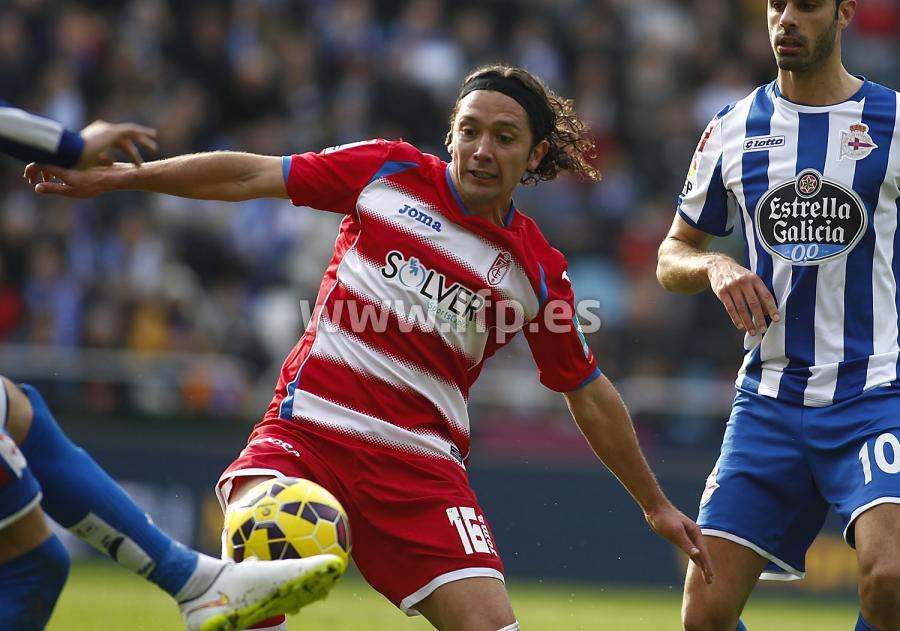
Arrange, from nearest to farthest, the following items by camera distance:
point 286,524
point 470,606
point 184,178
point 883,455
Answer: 1. point 286,524
2. point 470,606
3. point 184,178
4. point 883,455

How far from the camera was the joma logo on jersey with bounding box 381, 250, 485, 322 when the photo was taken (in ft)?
17.5

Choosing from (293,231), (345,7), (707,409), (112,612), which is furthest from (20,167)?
(707,409)

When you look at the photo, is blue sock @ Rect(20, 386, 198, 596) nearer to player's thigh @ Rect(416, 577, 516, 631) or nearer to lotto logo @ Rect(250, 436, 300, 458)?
lotto logo @ Rect(250, 436, 300, 458)

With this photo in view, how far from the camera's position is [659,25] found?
17.1 meters

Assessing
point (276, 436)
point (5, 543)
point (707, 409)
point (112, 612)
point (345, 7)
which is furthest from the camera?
point (345, 7)

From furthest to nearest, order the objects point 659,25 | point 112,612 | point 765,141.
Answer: point 659,25 → point 112,612 → point 765,141

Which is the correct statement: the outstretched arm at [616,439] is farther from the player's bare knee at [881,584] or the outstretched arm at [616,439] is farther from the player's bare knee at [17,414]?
the player's bare knee at [17,414]

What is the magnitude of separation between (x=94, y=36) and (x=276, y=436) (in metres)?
9.83

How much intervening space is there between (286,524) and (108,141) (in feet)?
4.76

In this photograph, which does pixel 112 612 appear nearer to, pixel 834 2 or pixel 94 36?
pixel 834 2

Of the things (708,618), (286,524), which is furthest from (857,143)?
(286,524)

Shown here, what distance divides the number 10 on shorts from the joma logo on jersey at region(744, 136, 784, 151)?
187 cm

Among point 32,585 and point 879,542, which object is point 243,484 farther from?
point 879,542

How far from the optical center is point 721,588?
5344mm
